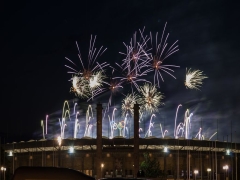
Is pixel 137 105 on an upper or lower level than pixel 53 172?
upper

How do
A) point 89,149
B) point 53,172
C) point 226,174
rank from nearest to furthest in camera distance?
point 53,172, point 226,174, point 89,149

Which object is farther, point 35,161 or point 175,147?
point 35,161

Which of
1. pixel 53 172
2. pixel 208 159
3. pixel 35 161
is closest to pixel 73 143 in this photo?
pixel 35 161

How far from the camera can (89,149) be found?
362 ft

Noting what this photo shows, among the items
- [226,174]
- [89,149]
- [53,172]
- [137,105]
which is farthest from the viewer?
[89,149]

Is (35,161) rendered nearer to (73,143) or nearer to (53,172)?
(73,143)

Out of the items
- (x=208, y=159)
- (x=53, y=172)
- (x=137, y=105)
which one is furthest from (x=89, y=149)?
(x=53, y=172)

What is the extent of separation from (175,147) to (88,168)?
20259 millimetres

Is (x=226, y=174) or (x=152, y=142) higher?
(x=152, y=142)

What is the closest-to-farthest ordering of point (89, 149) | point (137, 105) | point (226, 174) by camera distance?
1. point (137, 105)
2. point (226, 174)
3. point (89, 149)

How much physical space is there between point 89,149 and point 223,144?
30.1 meters

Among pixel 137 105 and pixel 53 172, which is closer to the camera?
pixel 53 172

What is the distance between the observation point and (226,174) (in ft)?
338

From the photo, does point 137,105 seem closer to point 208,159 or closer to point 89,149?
point 89,149
